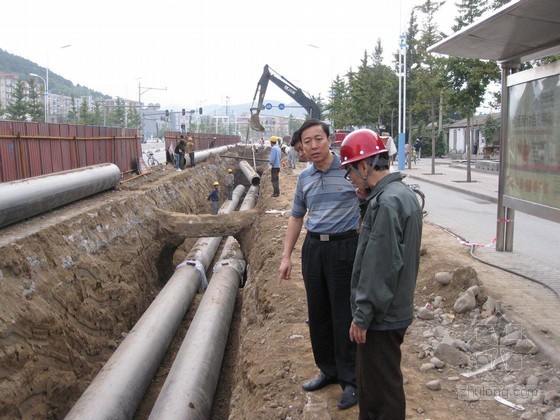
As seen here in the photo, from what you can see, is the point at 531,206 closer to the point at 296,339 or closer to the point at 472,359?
the point at 472,359

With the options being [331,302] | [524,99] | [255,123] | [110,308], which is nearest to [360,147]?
[331,302]

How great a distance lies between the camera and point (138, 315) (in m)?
9.87

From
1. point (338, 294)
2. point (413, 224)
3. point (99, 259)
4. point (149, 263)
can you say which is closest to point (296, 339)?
point (338, 294)

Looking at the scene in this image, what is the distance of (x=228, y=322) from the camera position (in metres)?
8.45

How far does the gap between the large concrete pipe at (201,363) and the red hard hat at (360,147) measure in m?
3.99

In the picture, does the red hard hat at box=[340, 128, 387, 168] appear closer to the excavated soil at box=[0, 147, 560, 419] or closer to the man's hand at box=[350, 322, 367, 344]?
the man's hand at box=[350, 322, 367, 344]

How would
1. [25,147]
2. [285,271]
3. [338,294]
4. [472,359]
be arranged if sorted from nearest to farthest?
[338,294]
[285,271]
[472,359]
[25,147]

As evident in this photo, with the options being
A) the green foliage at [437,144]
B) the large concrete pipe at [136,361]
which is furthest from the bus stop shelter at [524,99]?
the green foliage at [437,144]

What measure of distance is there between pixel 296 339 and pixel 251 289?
315cm

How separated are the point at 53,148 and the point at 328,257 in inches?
419

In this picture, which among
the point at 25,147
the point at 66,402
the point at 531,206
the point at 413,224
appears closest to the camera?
the point at 413,224

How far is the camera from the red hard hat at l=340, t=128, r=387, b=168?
285 cm

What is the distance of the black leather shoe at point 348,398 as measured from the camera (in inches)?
136

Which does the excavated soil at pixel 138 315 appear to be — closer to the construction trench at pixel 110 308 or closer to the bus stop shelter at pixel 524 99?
the construction trench at pixel 110 308
